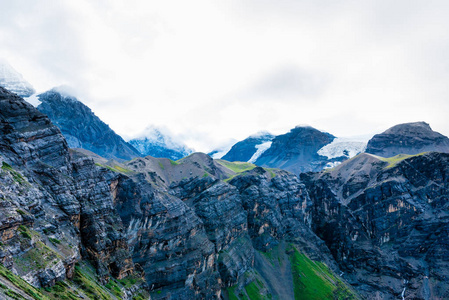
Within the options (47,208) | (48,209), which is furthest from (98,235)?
(47,208)

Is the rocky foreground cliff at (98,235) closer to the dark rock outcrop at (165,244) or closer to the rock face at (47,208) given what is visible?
the rock face at (47,208)

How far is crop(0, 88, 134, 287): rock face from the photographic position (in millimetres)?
59753

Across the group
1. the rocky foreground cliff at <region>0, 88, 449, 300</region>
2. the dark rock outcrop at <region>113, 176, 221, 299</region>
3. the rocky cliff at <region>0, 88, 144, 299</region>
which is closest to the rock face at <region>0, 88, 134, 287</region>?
the rocky cliff at <region>0, 88, 144, 299</region>

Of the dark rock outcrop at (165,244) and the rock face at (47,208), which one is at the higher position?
the rock face at (47,208)

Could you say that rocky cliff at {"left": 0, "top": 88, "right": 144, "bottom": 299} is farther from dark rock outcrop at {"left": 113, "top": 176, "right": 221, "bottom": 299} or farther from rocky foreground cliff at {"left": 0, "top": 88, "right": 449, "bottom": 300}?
dark rock outcrop at {"left": 113, "top": 176, "right": 221, "bottom": 299}

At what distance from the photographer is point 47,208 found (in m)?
79.2

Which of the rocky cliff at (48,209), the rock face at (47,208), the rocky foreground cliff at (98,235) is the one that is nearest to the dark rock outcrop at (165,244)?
the rocky foreground cliff at (98,235)

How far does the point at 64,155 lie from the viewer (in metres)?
98.7

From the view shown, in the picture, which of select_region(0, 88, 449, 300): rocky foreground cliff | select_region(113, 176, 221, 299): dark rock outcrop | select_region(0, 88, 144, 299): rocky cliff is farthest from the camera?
select_region(113, 176, 221, 299): dark rock outcrop

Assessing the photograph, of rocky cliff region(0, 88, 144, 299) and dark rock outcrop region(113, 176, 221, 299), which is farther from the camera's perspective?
dark rock outcrop region(113, 176, 221, 299)

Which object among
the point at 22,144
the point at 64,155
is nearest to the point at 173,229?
the point at 64,155

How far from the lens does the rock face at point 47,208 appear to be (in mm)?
59753

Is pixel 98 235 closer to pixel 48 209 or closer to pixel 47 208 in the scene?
pixel 48 209

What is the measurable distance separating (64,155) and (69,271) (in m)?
44.3
